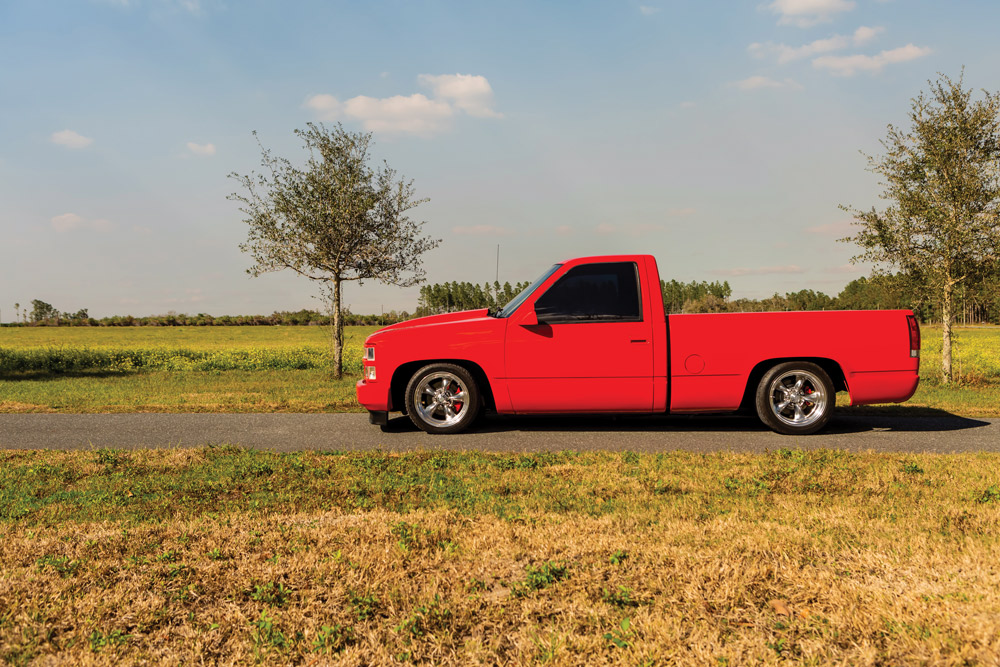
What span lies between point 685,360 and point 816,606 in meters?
4.75

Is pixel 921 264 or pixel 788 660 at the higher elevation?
pixel 921 264

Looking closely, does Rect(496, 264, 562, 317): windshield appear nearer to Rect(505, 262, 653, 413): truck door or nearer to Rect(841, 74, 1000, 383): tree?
Rect(505, 262, 653, 413): truck door

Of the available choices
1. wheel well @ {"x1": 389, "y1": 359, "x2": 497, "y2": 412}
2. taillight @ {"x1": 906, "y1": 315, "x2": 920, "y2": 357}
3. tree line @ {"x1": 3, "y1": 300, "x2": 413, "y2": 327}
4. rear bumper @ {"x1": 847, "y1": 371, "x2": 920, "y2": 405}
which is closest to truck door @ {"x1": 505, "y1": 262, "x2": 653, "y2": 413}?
wheel well @ {"x1": 389, "y1": 359, "x2": 497, "y2": 412}

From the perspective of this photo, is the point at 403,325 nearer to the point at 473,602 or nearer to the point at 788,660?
the point at 473,602

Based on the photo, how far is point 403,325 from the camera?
333 inches

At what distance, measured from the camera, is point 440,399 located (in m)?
8.24

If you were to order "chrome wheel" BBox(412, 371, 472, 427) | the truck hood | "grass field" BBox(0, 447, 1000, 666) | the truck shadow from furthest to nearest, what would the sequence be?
1. the truck shadow
2. the truck hood
3. "chrome wheel" BBox(412, 371, 472, 427)
4. "grass field" BBox(0, 447, 1000, 666)

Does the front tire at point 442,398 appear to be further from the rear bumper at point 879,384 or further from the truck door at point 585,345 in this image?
the rear bumper at point 879,384

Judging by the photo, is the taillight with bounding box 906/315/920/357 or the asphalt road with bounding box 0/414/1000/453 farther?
the taillight with bounding box 906/315/920/357

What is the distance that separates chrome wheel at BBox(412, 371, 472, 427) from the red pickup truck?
45 millimetres

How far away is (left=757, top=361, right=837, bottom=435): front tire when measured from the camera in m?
7.96

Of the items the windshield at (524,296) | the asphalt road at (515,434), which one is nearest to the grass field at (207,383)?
the asphalt road at (515,434)

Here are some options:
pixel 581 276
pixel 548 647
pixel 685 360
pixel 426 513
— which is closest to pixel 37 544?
Result: pixel 426 513

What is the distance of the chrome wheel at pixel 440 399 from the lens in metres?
8.16
